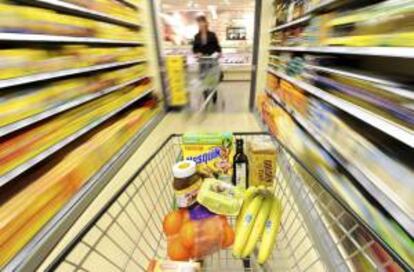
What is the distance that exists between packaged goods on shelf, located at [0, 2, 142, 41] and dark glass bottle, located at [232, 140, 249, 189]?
4.44 ft

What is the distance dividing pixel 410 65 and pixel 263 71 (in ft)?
8.47

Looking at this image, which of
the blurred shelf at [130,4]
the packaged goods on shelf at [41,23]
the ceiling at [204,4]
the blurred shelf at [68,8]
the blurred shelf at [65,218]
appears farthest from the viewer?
the ceiling at [204,4]

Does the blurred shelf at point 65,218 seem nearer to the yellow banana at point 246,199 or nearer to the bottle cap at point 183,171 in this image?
the bottle cap at point 183,171

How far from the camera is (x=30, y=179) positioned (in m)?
1.52

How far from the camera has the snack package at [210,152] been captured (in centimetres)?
84

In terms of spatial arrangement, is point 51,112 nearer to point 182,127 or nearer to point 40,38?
point 40,38

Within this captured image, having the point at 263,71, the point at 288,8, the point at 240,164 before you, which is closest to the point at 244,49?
the point at 263,71

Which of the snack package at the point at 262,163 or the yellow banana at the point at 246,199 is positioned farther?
the snack package at the point at 262,163

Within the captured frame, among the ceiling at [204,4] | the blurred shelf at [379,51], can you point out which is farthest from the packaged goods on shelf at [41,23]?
the ceiling at [204,4]

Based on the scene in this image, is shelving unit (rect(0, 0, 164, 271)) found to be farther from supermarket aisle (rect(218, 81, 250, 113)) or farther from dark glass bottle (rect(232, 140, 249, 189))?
supermarket aisle (rect(218, 81, 250, 113))

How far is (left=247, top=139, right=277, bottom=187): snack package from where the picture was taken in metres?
0.85

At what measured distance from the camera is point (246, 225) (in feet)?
2.33

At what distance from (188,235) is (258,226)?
0.20 metres

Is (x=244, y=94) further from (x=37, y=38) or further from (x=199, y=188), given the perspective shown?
(x=199, y=188)
